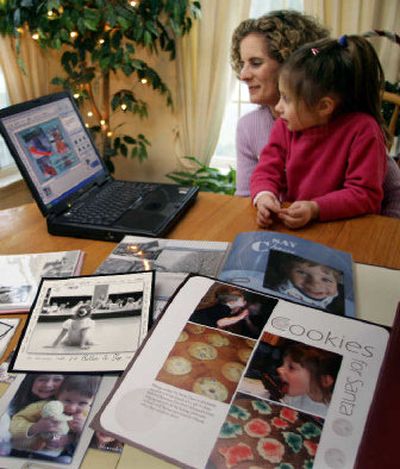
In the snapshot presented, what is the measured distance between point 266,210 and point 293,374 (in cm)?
49

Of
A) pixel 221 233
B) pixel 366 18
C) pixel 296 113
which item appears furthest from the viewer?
pixel 366 18

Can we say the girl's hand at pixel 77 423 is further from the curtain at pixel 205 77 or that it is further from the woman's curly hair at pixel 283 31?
the curtain at pixel 205 77

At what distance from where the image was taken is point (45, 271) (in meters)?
0.75

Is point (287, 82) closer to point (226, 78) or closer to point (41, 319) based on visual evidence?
point (41, 319)

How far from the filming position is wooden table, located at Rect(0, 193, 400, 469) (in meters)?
0.81

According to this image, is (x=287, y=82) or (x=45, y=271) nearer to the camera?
(x=45, y=271)

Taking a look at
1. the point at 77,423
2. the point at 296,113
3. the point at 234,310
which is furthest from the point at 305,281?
the point at 296,113

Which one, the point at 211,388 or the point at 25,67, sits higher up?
the point at 25,67

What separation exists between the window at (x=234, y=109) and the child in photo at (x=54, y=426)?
1824mm

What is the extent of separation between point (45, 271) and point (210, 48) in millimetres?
1783

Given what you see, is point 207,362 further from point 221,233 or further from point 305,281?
point 221,233

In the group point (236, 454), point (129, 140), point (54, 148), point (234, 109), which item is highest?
point (54, 148)

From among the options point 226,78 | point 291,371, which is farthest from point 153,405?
point 226,78

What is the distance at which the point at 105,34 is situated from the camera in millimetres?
2076
